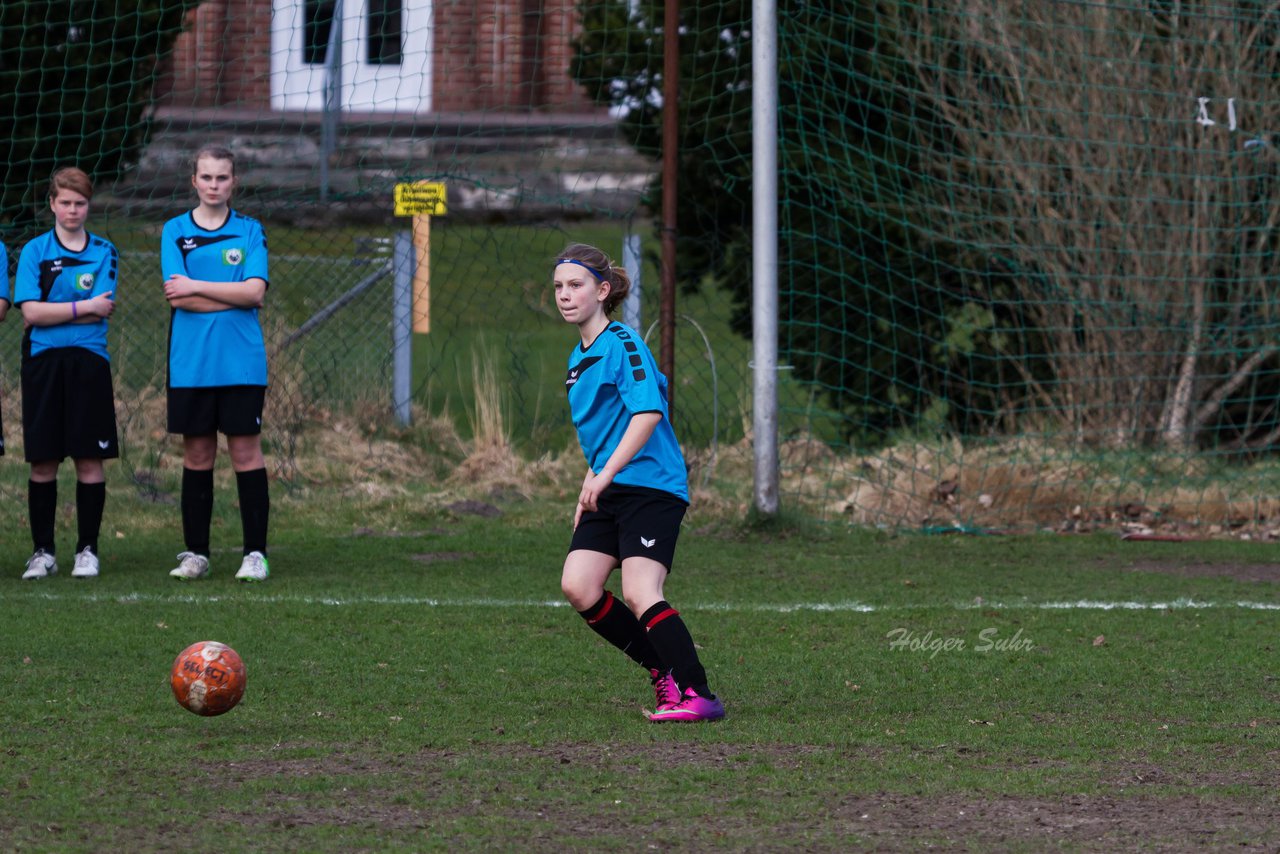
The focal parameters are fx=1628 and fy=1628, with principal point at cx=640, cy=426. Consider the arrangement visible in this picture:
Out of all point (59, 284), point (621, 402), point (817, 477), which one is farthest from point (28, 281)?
point (817, 477)

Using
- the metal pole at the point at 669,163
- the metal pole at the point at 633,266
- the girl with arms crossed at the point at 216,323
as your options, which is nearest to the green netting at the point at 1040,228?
the metal pole at the point at 633,266

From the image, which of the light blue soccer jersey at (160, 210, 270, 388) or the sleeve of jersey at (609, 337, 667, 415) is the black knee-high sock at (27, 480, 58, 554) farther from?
Answer: the sleeve of jersey at (609, 337, 667, 415)

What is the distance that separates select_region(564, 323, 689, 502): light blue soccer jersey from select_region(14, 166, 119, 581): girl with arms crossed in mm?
2950

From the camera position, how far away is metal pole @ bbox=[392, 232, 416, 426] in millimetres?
10234

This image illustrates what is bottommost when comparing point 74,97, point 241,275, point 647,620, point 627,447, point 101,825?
point 101,825

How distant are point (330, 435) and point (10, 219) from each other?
2350 millimetres

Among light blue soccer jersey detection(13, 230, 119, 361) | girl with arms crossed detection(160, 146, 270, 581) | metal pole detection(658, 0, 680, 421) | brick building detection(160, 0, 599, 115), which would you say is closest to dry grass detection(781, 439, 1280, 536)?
metal pole detection(658, 0, 680, 421)

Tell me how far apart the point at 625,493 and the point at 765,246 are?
152 inches

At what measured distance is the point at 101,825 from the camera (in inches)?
141

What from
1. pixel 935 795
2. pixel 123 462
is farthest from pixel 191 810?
pixel 123 462

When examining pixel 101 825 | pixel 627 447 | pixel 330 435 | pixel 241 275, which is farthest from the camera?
pixel 330 435

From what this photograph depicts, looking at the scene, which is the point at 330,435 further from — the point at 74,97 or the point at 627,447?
the point at 627,447

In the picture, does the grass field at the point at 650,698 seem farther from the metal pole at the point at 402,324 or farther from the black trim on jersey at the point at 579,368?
the metal pole at the point at 402,324

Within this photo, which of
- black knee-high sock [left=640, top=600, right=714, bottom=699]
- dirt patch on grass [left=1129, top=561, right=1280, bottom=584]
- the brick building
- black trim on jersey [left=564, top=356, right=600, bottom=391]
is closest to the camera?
black knee-high sock [left=640, top=600, right=714, bottom=699]
